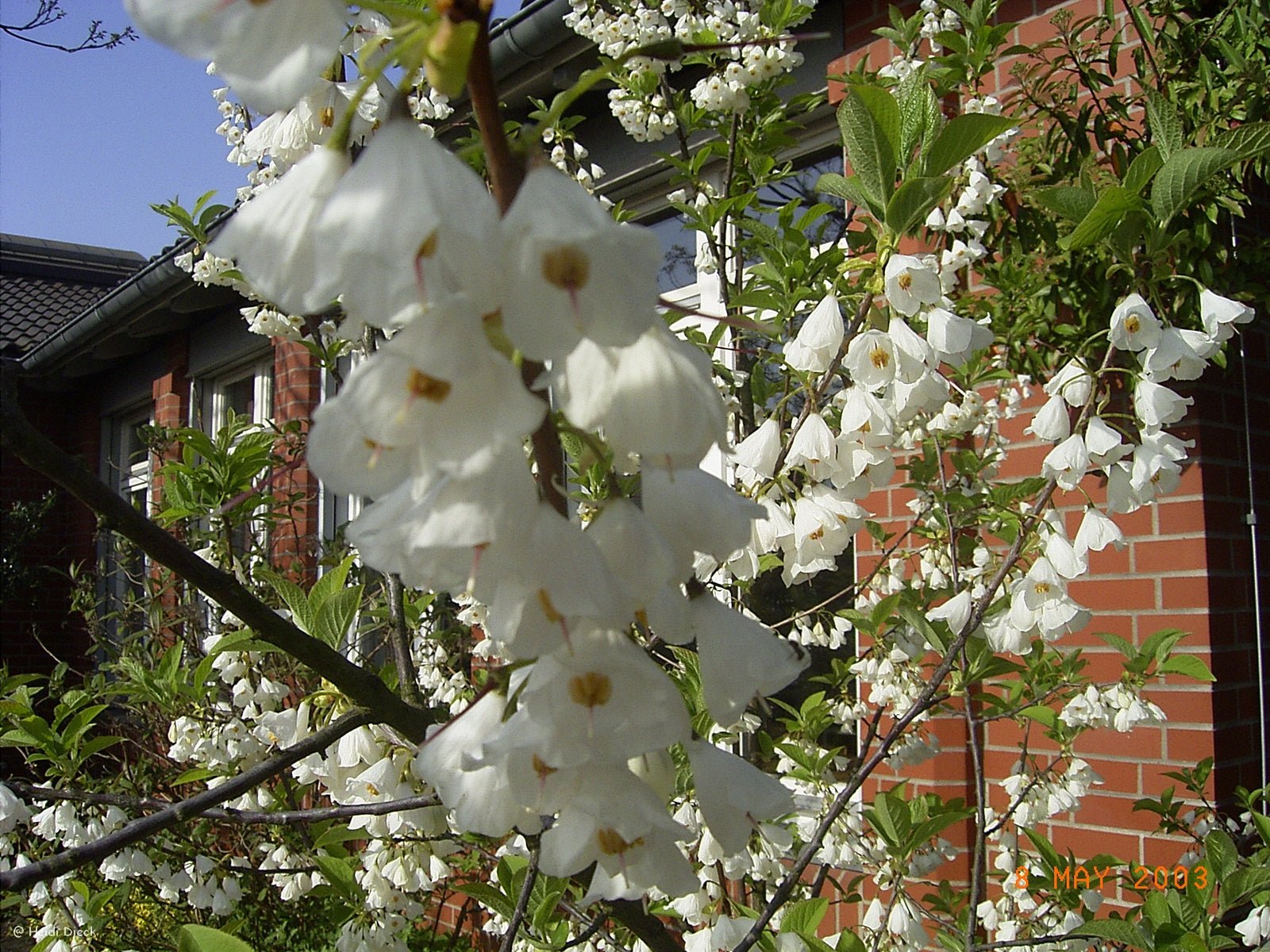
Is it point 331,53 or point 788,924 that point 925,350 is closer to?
point 788,924

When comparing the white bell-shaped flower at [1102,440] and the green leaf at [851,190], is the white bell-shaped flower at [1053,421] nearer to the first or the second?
the white bell-shaped flower at [1102,440]

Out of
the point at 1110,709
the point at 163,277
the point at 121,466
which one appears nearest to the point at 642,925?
the point at 1110,709

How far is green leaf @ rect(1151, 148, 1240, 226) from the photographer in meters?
1.39

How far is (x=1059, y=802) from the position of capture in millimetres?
2492

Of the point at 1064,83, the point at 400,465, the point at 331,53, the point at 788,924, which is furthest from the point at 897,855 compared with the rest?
the point at 1064,83

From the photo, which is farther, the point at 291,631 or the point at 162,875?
the point at 162,875

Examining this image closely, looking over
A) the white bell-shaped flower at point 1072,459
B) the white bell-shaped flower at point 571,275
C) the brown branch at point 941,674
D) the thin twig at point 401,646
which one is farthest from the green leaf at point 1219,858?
the white bell-shaped flower at point 571,275

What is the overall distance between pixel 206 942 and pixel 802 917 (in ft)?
3.19

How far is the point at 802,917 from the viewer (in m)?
1.58

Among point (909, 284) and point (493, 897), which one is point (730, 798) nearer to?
point (909, 284)

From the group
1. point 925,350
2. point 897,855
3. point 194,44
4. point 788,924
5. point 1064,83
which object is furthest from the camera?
point 1064,83

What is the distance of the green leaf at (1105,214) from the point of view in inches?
57.2

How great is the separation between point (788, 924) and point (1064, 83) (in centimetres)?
248

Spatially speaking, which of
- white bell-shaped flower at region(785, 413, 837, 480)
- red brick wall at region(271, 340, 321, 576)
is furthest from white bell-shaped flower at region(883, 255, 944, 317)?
red brick wall at region(271, 340, 321, 576)
